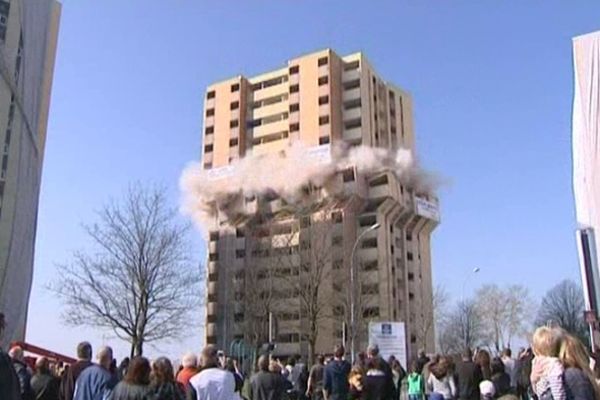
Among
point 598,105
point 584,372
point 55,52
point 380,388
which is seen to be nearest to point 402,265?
point 55,52

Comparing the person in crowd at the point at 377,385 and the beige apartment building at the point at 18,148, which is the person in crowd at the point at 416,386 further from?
the beige apartment building at the point at 18,148

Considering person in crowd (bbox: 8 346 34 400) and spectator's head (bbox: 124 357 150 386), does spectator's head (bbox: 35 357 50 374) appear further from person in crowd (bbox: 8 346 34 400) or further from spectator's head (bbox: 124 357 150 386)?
spectator's head (bbox: 124 357 150 386)

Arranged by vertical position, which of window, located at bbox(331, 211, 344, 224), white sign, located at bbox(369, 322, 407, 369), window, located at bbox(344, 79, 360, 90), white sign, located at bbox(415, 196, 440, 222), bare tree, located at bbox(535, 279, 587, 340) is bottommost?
white sign, located at bbox(369, 322, 407, 369)

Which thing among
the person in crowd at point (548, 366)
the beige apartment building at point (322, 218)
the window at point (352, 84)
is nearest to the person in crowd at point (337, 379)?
the person in crowd at point (548, 366)

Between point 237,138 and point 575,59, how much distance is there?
172ft

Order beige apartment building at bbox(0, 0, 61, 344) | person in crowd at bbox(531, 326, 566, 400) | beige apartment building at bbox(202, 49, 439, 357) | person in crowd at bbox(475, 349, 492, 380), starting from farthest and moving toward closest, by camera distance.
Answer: beige apartment building at bbox(202, 49, 439, 357) → beige apartment building at bbox(0, 0, 61, 344) → person in crowd at bbox(475, 349, 492, 380) → person in crowd at bbox(531, 326, 566, 400)

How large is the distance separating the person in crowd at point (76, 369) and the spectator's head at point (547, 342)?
17.6 feet

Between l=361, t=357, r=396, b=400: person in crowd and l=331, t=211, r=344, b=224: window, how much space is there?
54686mm

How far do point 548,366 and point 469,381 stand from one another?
7.26 metres

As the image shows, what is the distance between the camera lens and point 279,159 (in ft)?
234

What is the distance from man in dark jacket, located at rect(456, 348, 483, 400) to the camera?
1164 cm

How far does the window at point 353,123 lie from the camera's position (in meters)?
70.7

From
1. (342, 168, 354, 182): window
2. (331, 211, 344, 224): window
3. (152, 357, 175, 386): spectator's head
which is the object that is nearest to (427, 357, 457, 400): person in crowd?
(152, 357, 175, 386): spectator's head

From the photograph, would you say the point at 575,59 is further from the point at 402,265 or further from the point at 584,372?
the point at 402,265
